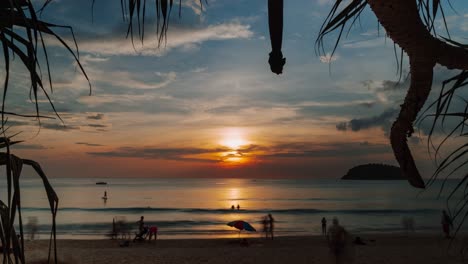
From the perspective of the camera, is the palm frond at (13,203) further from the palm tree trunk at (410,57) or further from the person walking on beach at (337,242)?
the person walking on beach at (337,242)

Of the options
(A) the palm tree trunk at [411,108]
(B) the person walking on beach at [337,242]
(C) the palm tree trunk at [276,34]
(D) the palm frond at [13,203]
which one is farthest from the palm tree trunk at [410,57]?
(B) the person walking on beach at [337,242]

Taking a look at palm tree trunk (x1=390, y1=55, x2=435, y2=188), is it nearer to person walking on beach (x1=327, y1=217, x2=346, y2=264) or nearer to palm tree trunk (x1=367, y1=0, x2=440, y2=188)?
palm tree trunk (x1=367, y1=0, x2=440, y2=188)

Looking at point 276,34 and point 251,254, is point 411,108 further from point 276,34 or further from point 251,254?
point 251,254

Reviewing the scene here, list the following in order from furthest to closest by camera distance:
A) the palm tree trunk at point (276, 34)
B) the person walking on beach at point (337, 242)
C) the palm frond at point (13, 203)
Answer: the person walking on beach at point (337, 242) < the palm frond at point (13, 203) < the palm tree trunk at point (276, 34)

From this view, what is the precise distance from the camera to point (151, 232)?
21312mm

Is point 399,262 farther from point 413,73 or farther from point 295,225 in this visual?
point 295,225

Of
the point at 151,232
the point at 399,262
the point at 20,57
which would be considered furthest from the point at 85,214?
the point at 20,57

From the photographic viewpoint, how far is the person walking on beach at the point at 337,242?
12.7 metres

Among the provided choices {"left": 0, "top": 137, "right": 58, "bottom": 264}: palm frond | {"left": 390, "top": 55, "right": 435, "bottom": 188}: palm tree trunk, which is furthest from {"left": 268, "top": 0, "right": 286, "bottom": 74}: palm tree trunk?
{"left": 0, "top": 137, "right": 58, "bottom": 264}: palm frond

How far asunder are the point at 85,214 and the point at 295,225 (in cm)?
2051

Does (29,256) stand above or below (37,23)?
below

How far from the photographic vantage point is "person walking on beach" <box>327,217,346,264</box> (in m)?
12.7

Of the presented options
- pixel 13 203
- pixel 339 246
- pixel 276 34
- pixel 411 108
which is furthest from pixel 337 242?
pixel 276 34

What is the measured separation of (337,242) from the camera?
531 inches
